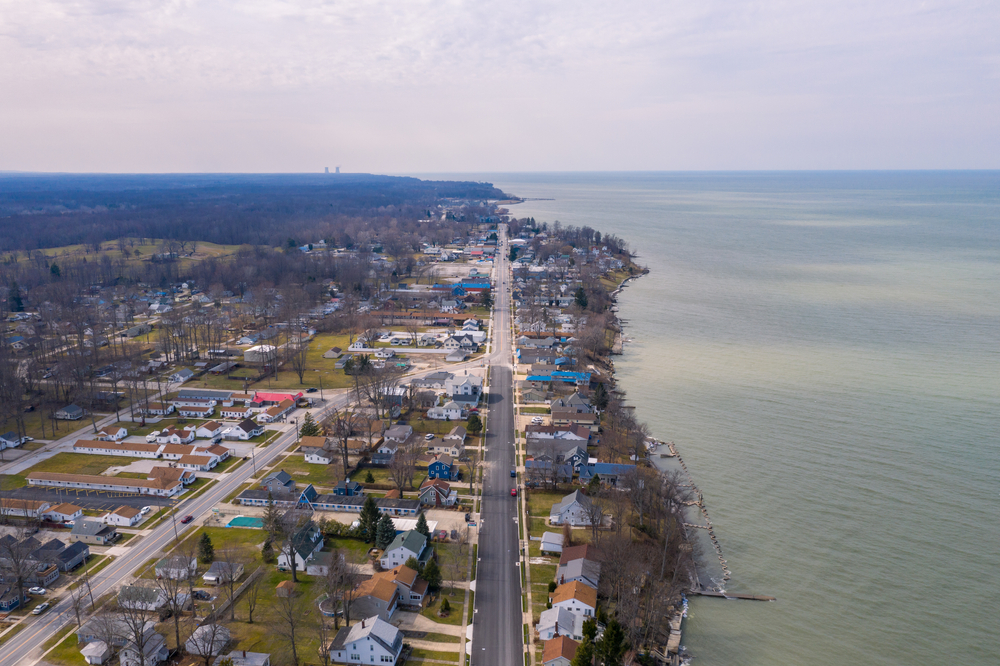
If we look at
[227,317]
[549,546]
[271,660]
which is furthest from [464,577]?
[227,317]

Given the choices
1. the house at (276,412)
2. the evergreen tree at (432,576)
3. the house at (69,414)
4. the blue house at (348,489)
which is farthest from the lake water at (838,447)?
the house at (69,414)

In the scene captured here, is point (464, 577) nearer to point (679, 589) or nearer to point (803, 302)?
point (679, 589)

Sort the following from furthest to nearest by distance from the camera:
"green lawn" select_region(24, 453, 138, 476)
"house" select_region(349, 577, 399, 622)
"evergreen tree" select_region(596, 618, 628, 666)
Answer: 1. "green lawn" select_region(24, 453, 138, 476)
2. "house" select_region(349, 577, 399, 622)
3. "evergreen tree" select_region(596, 618, 628, 666)

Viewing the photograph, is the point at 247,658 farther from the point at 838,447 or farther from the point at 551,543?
the point at 838,447

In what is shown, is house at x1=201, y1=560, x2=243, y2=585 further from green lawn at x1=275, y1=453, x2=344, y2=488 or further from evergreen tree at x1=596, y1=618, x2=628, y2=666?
evergreen tree at x1=596, y1=618, x2=628, y2=666

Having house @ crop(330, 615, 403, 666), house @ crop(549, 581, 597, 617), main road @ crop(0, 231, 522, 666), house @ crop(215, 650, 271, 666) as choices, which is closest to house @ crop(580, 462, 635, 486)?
main road @ crop(0, 231, 522, 666)
